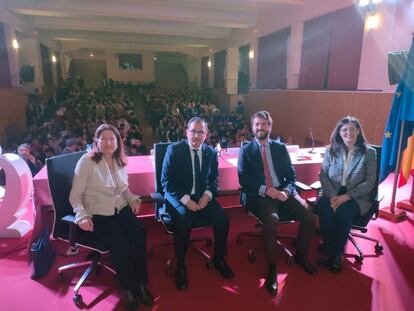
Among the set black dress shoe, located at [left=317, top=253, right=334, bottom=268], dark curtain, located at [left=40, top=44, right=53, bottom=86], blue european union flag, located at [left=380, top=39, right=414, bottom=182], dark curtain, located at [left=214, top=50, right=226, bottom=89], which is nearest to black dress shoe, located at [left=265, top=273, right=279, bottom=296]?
black dress shoe, located at [left=317, top=253, right=334, bottom=268]

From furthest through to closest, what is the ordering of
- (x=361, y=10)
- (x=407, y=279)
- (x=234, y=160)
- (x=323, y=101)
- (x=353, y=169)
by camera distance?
1. (x=323, y=101)
2. (x=361, y=10)
3. (x=234, y=160)
4. (x=353, y=169)
5. (x=407, y=279)

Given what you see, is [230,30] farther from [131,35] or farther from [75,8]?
[75,8]

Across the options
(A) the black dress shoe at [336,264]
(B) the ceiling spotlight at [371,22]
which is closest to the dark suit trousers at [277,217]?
(A) the black dress shoe at [336,264]

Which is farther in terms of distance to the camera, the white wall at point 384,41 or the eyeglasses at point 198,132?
the white wall at point 384,41

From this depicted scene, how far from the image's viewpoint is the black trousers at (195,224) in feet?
7.48

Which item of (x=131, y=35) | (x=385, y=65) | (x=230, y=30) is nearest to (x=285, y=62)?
(x=385, y=65)

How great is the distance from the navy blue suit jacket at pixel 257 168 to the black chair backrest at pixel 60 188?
4.43 feet

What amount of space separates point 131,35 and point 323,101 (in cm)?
1123

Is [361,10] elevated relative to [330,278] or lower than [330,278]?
elevated

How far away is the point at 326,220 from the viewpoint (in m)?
2.50

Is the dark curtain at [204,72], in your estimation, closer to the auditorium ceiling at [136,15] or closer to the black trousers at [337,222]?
the auditorium ceiling at [136,15]

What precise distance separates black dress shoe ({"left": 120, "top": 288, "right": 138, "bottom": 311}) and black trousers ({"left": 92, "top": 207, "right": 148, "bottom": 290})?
3 cm

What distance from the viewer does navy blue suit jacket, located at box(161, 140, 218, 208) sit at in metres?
2.45

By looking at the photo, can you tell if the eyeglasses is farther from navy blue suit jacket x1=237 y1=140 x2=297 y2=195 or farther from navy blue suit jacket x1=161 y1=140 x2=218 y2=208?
navy blue suit jacket x1=237 y1=140 x2=297 y2=195
